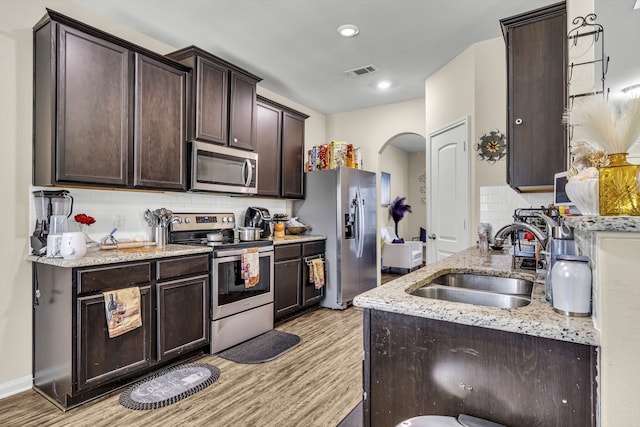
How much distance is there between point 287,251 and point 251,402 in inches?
70.6

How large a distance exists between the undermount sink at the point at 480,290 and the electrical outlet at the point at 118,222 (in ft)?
8.26

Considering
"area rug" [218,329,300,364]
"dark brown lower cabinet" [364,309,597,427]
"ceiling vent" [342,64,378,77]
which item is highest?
"ceiling vent" [342,64,378,77]

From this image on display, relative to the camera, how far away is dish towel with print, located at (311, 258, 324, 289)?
411 cm

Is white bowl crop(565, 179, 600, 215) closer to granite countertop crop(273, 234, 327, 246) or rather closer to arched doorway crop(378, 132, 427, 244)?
granite countertop crop(273, 234, 327, 246)

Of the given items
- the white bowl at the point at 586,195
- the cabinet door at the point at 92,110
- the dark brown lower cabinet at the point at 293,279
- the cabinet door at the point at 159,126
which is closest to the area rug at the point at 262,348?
the dark brown lower cabinet at the point at 293,279

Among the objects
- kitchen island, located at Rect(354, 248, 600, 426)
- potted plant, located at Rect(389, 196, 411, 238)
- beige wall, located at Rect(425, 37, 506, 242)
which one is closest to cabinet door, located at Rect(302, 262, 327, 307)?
beige wall, located at Rect(425, 37, 506, 242)

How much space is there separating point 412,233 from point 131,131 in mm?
7069

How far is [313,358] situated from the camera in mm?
2861

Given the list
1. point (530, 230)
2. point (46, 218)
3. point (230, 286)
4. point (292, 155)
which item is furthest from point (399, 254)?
point (46, 218)

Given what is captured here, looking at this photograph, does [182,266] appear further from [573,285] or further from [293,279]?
[573,285]

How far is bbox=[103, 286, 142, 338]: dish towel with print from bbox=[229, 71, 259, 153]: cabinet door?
5.54 feet

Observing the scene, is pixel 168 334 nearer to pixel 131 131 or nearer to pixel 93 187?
pixel 93 187

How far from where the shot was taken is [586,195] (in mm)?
931

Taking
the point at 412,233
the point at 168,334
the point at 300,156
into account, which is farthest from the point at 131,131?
the point at 412,233
